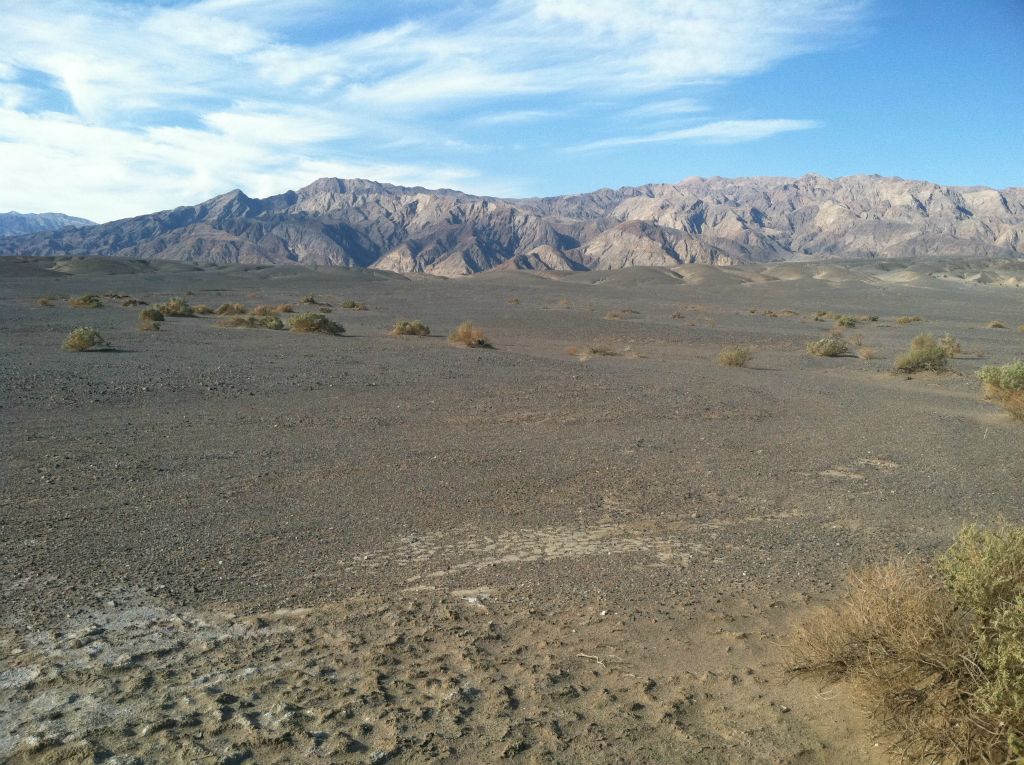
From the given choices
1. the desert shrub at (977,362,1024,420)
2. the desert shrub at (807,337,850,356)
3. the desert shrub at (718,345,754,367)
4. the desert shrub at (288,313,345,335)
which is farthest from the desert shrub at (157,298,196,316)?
the desert shrub at (977,362,1024,420)

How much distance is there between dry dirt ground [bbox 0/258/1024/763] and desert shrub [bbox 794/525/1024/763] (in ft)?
0.93

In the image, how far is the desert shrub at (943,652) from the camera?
392 cm

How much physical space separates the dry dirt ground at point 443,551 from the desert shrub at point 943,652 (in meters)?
0.28

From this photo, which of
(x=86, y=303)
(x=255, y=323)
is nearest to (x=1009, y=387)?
(x=255, y=323)

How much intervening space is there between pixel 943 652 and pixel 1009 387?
46.4 ft

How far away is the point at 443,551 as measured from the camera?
7902 mm

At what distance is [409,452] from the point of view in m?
12.2

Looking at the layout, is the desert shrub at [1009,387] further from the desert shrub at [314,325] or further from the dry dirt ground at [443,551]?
the desert shrub at [314,325]

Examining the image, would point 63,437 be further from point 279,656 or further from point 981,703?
point 981,703

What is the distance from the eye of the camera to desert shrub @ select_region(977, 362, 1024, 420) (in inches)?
622

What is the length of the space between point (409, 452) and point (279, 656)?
22.0 feet

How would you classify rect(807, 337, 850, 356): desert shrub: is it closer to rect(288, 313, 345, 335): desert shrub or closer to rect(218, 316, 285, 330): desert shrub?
rect(288, 313, 345, 335): desert shrub

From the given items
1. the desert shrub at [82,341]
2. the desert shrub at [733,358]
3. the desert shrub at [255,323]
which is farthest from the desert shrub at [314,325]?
the desert shrub at [733,358]

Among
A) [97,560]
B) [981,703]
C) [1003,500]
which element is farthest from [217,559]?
[1003,500]
